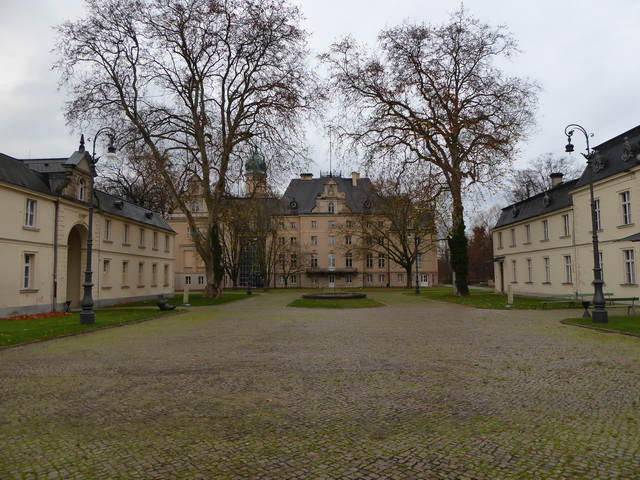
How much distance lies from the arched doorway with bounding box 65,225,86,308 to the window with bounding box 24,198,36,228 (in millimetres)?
A: 4954

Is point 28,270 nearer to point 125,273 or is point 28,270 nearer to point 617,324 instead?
point 125,273

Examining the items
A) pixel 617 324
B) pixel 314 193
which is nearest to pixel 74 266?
pixel 617 324

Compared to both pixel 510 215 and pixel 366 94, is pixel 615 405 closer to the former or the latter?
pixel 366 94

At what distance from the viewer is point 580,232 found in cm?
2773

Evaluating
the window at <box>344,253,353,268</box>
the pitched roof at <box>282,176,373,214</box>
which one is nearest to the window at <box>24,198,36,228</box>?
the pitched roof at <box>282,176,373,214</box>

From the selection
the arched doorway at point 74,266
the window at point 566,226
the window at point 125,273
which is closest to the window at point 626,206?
the window at point 566,226

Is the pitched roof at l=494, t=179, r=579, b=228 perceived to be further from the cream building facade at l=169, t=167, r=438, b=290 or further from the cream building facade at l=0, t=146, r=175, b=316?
the cream building facade at l=169, t=167, r=438, b=290

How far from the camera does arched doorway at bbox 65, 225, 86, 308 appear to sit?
27297 mm

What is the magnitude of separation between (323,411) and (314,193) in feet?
221

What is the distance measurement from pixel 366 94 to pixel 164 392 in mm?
28280

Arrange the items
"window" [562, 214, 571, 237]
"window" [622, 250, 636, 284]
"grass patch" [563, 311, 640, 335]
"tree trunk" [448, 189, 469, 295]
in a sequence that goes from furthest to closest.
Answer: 1. "tree trunk" [448, 189, 469, 295]
2. "window" [562, 214, 571, 237]
3. "window" [622, 250, 636, 284]
4. "grass patch" [563, 311, 640, 335]

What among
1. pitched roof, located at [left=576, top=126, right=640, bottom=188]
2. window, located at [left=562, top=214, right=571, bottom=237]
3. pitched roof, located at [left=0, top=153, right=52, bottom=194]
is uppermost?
pitched roof, located at [left=576, top=126, right=640, bottom=188]

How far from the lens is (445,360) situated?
909 cm

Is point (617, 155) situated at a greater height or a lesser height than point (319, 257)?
greater
